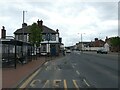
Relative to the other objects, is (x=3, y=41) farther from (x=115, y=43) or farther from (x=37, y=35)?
(x=115, y=43)

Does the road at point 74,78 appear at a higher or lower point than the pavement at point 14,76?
lower

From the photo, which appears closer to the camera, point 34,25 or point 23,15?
point 34,25

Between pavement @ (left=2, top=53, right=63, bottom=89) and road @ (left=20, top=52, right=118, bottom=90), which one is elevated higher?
pavement @ (left=2, top=53, right=63, bottom=89)

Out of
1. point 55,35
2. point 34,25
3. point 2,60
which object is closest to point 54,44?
point 55,35

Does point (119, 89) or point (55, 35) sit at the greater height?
point (55, 35)

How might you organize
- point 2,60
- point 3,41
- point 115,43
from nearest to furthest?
point 3,41 < point 2,60 < point 115,43

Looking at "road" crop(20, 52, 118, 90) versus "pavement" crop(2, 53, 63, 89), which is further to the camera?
"road" crop(20, 52, 118, 90)

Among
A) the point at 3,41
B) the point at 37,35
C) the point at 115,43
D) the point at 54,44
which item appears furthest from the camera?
the point at 115,43

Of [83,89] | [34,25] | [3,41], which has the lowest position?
[83,89]

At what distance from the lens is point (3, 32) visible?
81.7 m

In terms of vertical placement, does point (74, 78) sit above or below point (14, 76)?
below

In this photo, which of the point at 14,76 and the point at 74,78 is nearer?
the point at 74,78

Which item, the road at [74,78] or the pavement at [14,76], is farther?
the road at [74,78]

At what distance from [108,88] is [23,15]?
167ft
